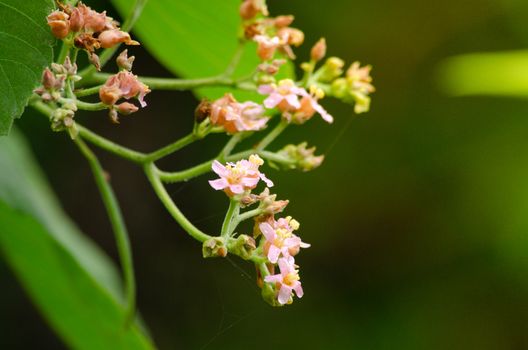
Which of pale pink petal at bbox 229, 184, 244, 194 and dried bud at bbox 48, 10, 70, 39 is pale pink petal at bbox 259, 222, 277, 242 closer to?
pale pink petal at bbox 229, 184, 244, 194

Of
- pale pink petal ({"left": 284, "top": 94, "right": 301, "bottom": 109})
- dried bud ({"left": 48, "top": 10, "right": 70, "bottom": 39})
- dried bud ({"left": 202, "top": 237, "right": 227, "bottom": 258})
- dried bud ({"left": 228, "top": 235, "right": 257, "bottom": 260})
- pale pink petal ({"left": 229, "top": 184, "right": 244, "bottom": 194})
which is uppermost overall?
pale pink petal ({"left": 284, "top": 94, "right": 301, "bottom": 109})

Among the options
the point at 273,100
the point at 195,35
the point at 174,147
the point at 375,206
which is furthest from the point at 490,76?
the point at 375,206

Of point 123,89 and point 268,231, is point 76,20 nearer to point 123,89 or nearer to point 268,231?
point 123,89

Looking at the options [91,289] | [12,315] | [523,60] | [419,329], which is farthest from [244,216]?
[12,315]

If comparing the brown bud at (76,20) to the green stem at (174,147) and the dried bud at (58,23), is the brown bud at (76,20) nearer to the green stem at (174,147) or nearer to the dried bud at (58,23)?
the dried bud at (58,23)

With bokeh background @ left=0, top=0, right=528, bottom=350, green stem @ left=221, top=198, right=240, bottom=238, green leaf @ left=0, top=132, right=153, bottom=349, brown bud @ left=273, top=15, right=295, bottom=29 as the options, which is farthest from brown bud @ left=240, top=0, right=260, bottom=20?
bokeh background @ left=0, top=0, right=528, bottom=350

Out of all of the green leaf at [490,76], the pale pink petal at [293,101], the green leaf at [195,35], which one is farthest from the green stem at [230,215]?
the green leaf at [490,76]
